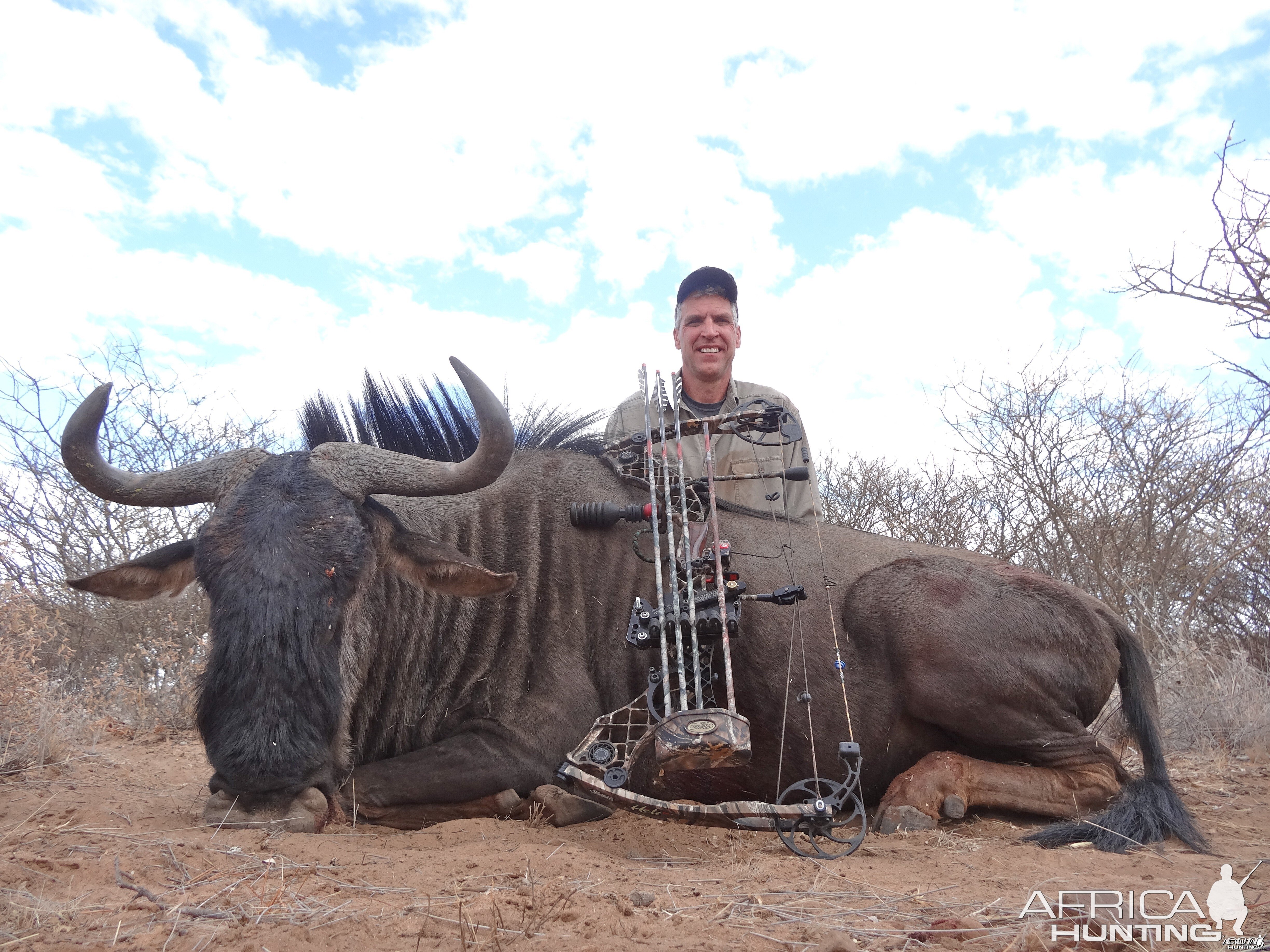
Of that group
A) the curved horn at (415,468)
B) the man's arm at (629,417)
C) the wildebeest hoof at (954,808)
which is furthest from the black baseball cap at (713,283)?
the wildebeest hoof at (954,808)

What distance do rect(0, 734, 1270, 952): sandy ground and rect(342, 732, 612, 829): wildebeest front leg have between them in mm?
120

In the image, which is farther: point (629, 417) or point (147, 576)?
point (629, 417)

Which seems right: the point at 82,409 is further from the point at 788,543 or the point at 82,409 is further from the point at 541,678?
the point at 788,543

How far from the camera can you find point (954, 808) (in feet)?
14.0

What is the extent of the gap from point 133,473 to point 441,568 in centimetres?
175

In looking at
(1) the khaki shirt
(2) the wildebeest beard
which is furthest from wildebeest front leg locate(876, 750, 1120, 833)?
(2) the wildebeest beard

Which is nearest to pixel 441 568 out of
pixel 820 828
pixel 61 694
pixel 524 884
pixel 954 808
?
pixel 524 884

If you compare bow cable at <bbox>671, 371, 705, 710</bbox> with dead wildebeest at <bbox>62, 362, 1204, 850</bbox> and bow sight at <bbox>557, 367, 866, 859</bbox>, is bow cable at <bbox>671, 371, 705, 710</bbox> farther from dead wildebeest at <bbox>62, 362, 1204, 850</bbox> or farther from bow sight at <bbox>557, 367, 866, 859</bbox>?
dead wildebeest at <bbox>62, 362, 1204, 850</bbox>

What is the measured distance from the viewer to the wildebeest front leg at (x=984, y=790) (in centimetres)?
425

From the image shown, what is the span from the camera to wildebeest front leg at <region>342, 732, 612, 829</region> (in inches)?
156

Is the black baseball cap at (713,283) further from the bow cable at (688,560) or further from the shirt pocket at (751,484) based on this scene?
the bow cable at (688,560)

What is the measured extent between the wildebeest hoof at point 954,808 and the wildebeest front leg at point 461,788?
161cm

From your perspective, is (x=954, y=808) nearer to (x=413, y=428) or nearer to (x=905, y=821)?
(x=905, y=821)

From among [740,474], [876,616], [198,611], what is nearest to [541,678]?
[876,616]
